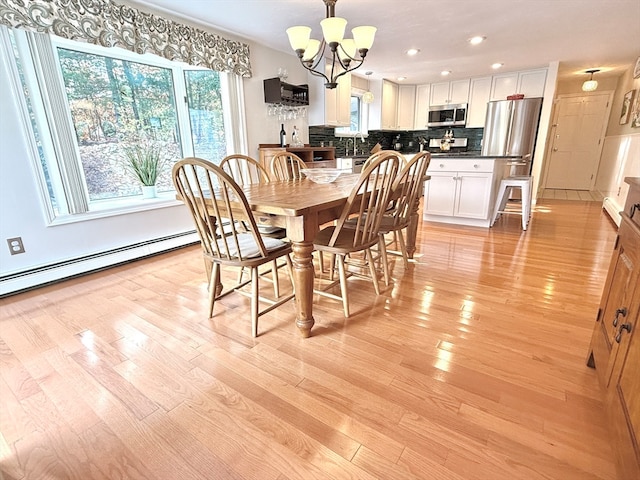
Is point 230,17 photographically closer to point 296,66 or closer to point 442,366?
point 296,66

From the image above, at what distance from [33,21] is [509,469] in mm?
3577

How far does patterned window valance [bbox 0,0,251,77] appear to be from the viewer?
2.14m

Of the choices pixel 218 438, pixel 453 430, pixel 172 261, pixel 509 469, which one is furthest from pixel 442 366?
pixel 172 261

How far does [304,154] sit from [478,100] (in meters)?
3.79

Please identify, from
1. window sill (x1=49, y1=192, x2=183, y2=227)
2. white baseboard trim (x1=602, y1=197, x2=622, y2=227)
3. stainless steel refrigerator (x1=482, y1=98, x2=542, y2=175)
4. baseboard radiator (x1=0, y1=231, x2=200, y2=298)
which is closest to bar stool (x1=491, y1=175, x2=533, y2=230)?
white baseboard trim (x1=602, y1=197, x2=622, y2=227)

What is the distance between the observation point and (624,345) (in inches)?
39.8

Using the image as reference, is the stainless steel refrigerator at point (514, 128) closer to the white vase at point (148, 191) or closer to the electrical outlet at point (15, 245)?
the white vase at point (148, 191)

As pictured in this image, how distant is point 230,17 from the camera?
9.89ft

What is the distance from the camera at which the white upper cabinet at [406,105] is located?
644 cm

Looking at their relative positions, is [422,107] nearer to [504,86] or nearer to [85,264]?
[504,86]

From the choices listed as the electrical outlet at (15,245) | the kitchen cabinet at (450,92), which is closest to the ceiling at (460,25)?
the kitchen cabinet at (450,92)

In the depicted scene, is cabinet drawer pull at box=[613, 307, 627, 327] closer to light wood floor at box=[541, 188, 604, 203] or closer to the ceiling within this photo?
the ceiling

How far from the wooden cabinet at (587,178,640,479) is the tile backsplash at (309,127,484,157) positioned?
421 cm

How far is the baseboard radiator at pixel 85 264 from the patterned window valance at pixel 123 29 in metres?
1.69
